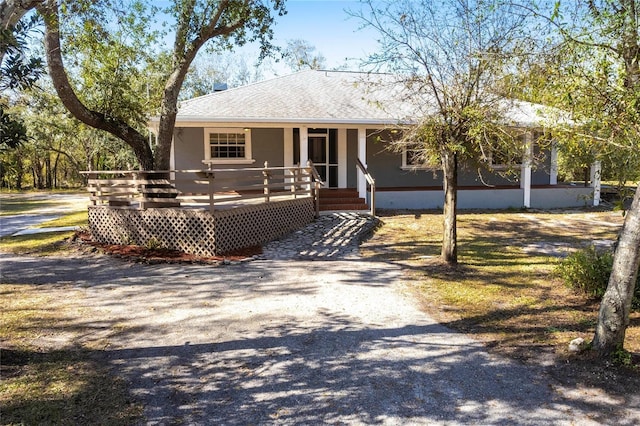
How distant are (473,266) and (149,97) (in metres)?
9.06

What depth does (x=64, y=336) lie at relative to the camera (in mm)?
5332

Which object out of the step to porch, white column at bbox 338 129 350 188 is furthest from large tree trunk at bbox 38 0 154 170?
white column at bbox 338 129 350 188

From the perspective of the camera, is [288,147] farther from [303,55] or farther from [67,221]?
[303,55]

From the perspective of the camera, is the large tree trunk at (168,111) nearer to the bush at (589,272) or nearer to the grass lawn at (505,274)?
the grass lawn at (505,274)

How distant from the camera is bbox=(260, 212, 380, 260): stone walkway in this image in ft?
32.2

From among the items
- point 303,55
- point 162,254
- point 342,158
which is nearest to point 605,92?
point 162,254

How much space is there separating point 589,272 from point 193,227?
728cm

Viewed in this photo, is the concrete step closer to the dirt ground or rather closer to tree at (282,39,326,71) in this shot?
the dirt ground

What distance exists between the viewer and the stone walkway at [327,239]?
9.80 metres

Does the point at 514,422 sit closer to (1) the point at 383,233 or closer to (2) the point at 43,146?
(1) the point at 383,233

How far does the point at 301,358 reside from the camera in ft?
15.4

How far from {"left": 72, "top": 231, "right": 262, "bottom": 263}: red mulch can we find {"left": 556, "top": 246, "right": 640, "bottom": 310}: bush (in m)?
5.82

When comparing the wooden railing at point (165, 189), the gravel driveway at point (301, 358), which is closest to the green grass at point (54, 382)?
the gravel driveway at point (301, 358)

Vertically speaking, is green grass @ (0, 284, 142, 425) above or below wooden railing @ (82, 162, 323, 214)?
below
